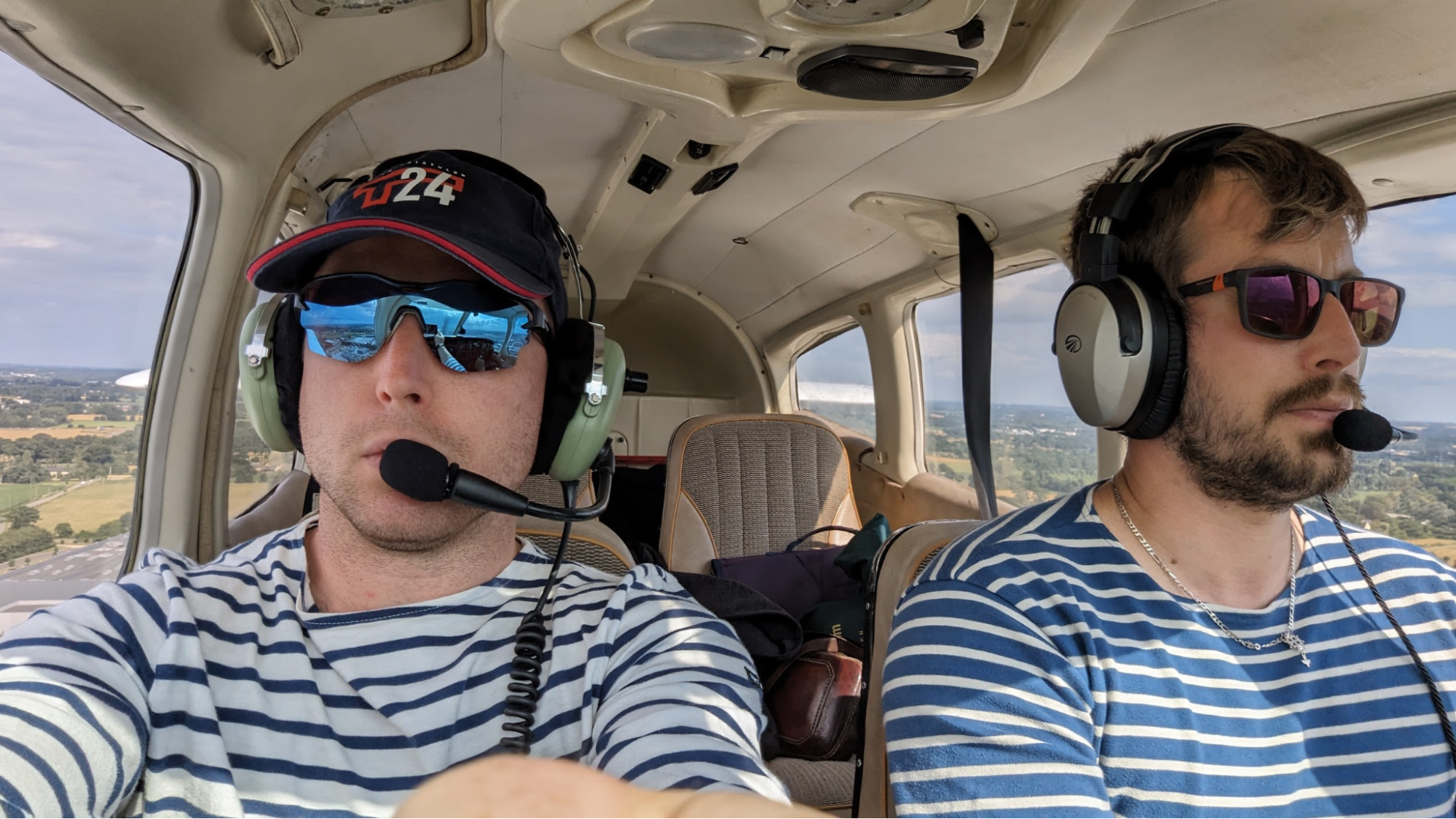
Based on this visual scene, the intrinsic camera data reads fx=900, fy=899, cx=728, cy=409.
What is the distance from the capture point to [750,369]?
6105 millimetres

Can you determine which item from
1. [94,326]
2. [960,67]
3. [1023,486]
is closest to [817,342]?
[1023,486]

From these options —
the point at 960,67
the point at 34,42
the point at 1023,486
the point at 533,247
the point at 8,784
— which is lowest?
the point at 8,784

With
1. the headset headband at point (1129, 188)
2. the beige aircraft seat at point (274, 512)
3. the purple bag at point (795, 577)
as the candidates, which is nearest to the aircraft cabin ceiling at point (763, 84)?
the headset headband at point (1129, 188)

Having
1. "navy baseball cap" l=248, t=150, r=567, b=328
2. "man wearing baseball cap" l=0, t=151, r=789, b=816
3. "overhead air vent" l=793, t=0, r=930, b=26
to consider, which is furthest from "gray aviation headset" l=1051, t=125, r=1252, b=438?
"navy baseball cap" l=248, t=150, r=567, b=328

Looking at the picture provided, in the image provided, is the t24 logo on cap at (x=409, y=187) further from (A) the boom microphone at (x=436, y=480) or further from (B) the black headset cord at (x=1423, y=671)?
(B) the black headset cord at (x=1423, y=671)

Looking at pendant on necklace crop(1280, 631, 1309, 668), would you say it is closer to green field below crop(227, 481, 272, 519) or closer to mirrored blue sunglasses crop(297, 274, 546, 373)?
mirrored blue sunglasses crop(297, 274, 546, 373)

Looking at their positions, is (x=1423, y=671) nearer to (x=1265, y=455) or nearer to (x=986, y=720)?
(x=1265, y=455)

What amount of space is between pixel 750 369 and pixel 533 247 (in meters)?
4.77

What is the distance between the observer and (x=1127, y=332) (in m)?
1.40

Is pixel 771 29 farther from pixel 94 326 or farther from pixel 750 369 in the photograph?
pixel 750 369

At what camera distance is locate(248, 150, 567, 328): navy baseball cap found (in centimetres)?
124

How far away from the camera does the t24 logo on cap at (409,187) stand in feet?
4.27

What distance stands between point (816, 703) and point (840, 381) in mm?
3762

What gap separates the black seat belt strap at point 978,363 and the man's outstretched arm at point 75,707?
113 inches
